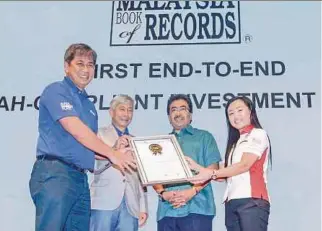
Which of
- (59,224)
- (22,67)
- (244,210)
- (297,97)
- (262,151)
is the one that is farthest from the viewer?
(22,67)

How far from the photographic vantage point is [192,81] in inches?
152

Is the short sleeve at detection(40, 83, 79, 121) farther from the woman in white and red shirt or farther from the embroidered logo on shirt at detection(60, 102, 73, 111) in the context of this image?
the woman in white and red shirt

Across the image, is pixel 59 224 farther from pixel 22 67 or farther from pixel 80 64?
pixel 22 67

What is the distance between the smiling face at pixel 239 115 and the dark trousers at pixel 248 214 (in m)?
0.51

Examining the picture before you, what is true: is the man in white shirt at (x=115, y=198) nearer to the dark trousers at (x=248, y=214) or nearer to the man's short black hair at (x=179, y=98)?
the man's short black hair at (x=179, y=98)

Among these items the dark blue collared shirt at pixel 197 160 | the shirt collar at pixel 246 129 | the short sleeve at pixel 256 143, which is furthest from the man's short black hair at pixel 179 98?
the short sleeve at pixel 256 143

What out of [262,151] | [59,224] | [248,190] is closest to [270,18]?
[262,151]

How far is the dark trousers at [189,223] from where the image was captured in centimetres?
311

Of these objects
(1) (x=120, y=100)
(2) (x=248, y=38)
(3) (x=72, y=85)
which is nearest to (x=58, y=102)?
(3) (x=72, y=85)

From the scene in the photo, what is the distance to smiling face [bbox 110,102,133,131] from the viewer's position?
3.57 m

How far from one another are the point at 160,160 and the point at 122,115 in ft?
2.28

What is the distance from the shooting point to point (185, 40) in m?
4.03

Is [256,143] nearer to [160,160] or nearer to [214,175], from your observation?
[214,175]

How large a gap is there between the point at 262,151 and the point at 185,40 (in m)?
1.29
